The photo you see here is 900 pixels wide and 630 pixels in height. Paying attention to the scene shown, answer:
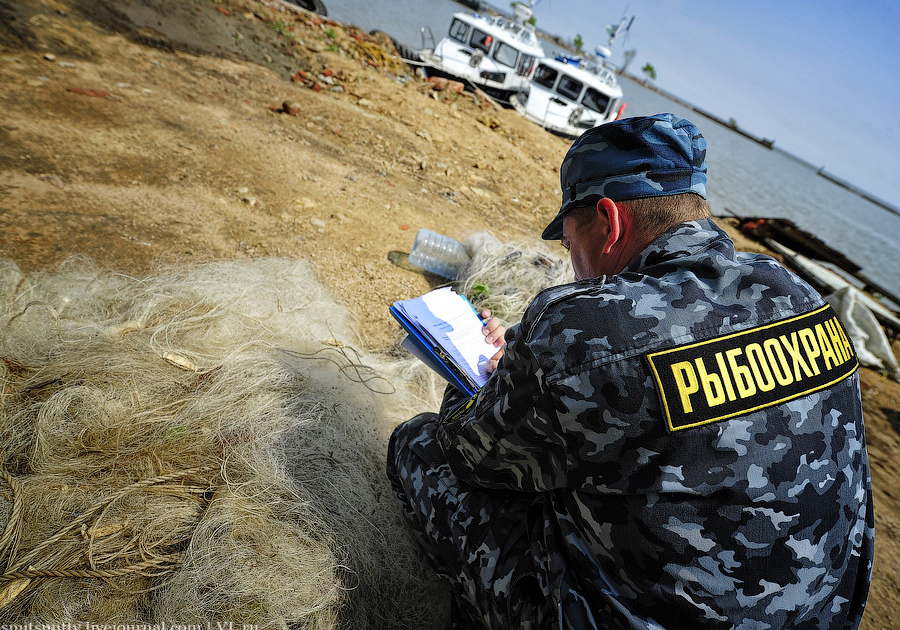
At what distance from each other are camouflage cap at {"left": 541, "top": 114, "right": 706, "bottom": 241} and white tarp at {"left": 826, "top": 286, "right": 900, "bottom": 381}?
6110 mm

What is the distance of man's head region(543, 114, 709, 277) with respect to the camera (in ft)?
4.37

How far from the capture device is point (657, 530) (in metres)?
1.02

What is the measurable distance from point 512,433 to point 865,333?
7234 millimetres

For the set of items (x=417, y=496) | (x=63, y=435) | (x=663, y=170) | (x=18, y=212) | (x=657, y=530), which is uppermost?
(x=663, y=170)

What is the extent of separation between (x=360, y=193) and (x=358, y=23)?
47.2ft

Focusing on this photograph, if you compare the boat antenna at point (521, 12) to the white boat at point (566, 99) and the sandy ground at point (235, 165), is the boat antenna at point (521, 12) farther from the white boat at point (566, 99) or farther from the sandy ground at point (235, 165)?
the sandy ground at point (235, 165)

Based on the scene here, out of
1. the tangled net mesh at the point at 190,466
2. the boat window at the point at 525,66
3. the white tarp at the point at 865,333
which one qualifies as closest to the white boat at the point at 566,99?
the boat window at the point at 525,66

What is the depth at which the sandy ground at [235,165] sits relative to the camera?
313 cm

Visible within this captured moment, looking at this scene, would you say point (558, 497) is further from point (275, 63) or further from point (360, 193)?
point (275, 63)

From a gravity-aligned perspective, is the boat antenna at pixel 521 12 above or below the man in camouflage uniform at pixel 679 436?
above

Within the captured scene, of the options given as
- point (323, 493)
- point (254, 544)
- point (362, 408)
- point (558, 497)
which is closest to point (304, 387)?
point (362, 408)

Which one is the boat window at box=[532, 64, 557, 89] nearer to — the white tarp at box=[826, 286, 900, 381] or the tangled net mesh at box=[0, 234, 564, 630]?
the white tarp at box=[826, 286, 900, 381]

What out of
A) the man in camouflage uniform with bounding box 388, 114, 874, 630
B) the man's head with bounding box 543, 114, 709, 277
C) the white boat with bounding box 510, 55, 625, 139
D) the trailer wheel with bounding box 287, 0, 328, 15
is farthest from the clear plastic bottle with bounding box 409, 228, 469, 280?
the trailer wheel with bounding box 287, 0, 328, 15

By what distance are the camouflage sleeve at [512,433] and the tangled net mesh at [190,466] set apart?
0.57 meters
